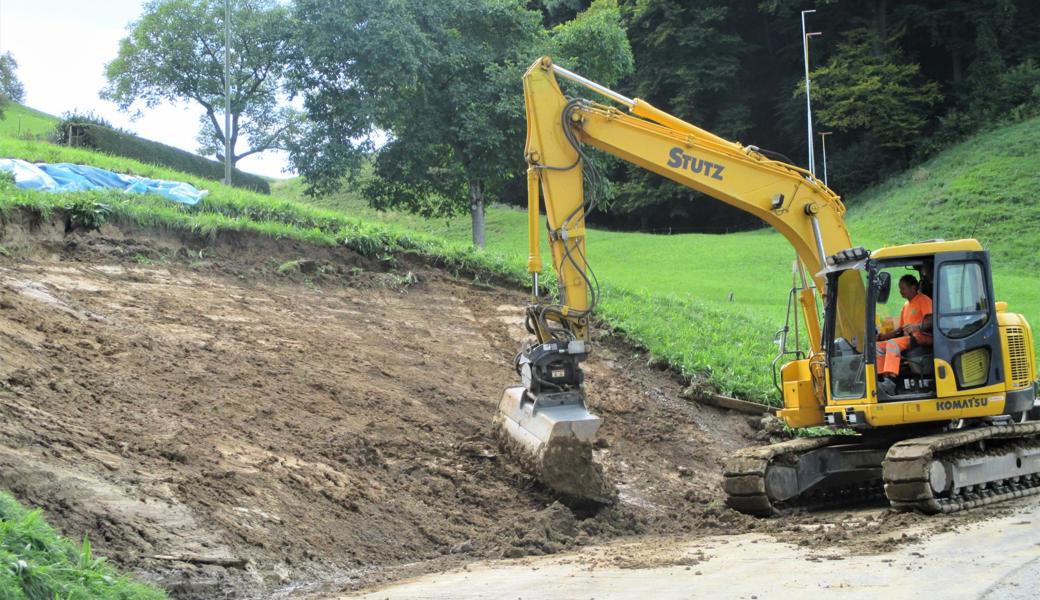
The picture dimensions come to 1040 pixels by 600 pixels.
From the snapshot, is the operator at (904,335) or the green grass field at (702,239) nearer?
the operator at (904,335)

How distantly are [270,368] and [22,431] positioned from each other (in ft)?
11.4

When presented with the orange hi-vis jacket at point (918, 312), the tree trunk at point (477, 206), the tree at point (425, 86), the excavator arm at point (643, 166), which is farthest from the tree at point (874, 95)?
the orange hi-vis jacket at point (918, 312)

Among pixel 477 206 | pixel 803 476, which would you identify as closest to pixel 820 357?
pixel 803 476

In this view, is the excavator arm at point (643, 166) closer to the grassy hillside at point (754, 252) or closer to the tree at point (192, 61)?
the grassy hillside at point (754, 252)

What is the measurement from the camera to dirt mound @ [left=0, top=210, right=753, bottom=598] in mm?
7746

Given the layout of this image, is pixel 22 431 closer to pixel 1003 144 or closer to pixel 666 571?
pixel 666 571

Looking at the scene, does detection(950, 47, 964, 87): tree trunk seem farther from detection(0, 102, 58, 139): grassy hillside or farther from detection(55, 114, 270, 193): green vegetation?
detection(0, 102, 58, 139): grassy hillside

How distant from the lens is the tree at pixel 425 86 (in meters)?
25.7

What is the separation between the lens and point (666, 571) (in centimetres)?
747

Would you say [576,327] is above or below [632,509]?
above

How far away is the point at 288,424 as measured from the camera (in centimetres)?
1009

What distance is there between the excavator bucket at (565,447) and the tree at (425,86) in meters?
16.9

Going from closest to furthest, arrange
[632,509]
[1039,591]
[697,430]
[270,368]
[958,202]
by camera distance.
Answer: [1039,591]
[632,509]
[270,368]
[697,430]
[958,202]

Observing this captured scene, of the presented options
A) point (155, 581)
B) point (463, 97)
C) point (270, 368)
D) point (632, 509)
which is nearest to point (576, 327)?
point (632, 509)
